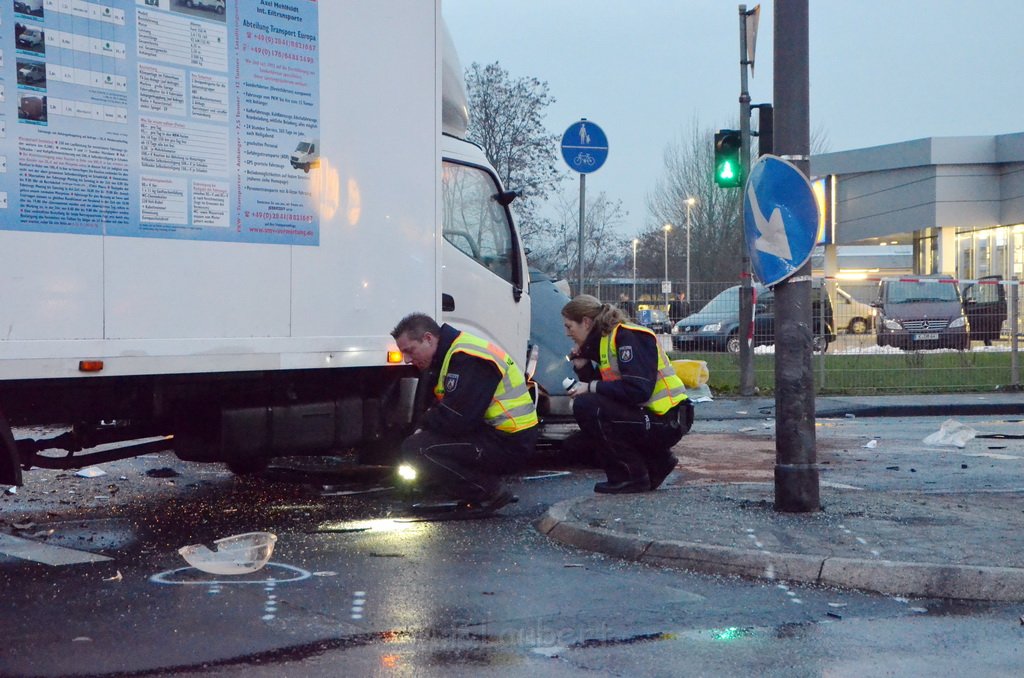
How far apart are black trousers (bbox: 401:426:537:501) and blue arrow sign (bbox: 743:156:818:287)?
1780mm

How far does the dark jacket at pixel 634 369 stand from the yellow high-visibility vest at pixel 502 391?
0.60m

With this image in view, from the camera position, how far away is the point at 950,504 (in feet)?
23.7

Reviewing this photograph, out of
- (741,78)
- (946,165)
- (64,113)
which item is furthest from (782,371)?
(946,165)

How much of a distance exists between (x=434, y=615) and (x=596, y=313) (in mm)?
3502

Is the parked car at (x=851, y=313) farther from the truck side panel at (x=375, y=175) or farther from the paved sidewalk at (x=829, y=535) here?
the truck side panel at (x=375, y=175)

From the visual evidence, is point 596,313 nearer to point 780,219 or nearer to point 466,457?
point 466,457

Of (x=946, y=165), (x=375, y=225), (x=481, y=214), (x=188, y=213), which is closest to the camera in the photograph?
(x=188, y=213)

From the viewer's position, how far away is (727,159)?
48.5 feet

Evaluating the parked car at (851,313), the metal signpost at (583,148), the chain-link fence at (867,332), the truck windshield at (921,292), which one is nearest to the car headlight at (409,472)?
the metal signpost at (583,148)

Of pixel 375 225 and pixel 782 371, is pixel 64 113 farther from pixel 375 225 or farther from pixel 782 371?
pixel 782 371

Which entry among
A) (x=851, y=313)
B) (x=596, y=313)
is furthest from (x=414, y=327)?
(x=851, y=313)

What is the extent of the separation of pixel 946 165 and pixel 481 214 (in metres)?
31.2

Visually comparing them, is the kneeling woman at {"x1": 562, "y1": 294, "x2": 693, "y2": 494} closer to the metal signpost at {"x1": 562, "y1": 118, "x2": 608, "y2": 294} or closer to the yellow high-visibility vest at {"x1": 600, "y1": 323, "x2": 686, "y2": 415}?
the yellow high-visibility vest at {"x1": 600, "y1": 323, "x2": 686, "y2": 415}

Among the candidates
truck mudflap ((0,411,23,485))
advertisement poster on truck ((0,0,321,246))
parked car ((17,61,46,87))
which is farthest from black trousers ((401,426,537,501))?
parked car ((17,61,46,87))
